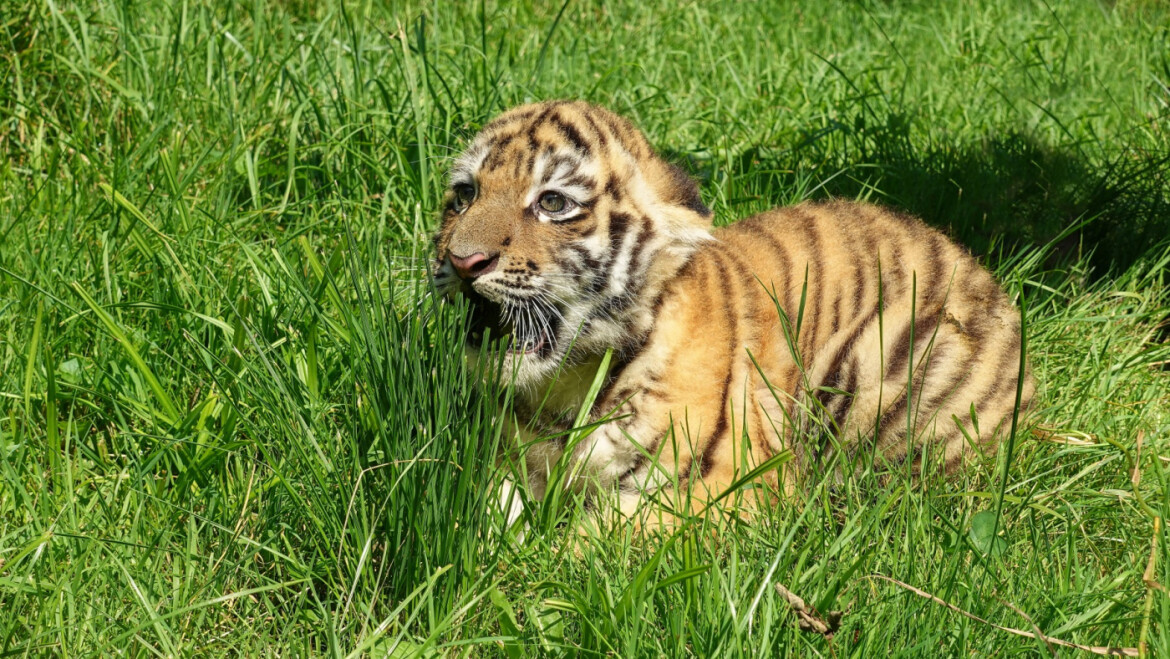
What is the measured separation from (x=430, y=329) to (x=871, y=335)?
1.35 metres

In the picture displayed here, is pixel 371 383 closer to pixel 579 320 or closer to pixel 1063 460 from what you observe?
pixel 579 320

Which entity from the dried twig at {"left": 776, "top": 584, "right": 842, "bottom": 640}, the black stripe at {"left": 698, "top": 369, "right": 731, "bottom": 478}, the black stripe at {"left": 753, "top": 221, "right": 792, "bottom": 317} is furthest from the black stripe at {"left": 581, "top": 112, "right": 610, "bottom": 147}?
the dried twig at {"left": 776, "top": 584, "right": 842, "bottom": 640}

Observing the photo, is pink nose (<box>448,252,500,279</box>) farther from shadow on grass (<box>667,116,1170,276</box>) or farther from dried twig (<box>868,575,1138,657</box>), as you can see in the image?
shadow on grass (<box>667,116,1170,276</box>)

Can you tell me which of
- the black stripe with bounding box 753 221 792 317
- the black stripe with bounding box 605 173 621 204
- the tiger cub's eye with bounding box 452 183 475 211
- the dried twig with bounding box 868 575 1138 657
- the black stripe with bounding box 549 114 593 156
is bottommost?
the dried twig with bounding box 868 575 1138 657

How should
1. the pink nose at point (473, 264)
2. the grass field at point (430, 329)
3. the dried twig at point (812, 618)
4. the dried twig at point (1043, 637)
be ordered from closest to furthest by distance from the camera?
the dried twig at point (1043, 637)
the dried twig at point (812, 618)
the grass field at point (430, 329)
the pink nose at point (473, 264)

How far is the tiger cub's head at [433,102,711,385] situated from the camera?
3.06m

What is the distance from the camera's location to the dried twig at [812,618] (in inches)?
98.0

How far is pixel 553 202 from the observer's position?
10.6ft

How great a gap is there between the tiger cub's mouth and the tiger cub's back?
593mm

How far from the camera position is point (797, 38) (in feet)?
20.3

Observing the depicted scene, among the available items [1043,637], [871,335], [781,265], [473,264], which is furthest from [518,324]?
[1043,637]

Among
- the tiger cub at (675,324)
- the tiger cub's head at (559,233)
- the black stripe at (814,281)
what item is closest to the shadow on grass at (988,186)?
the black stripe at (814,281)

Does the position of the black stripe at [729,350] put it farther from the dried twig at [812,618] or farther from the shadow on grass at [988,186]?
the shadow on grass at [988,186]

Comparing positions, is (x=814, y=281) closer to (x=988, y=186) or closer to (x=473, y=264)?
(x=473, y=264)
